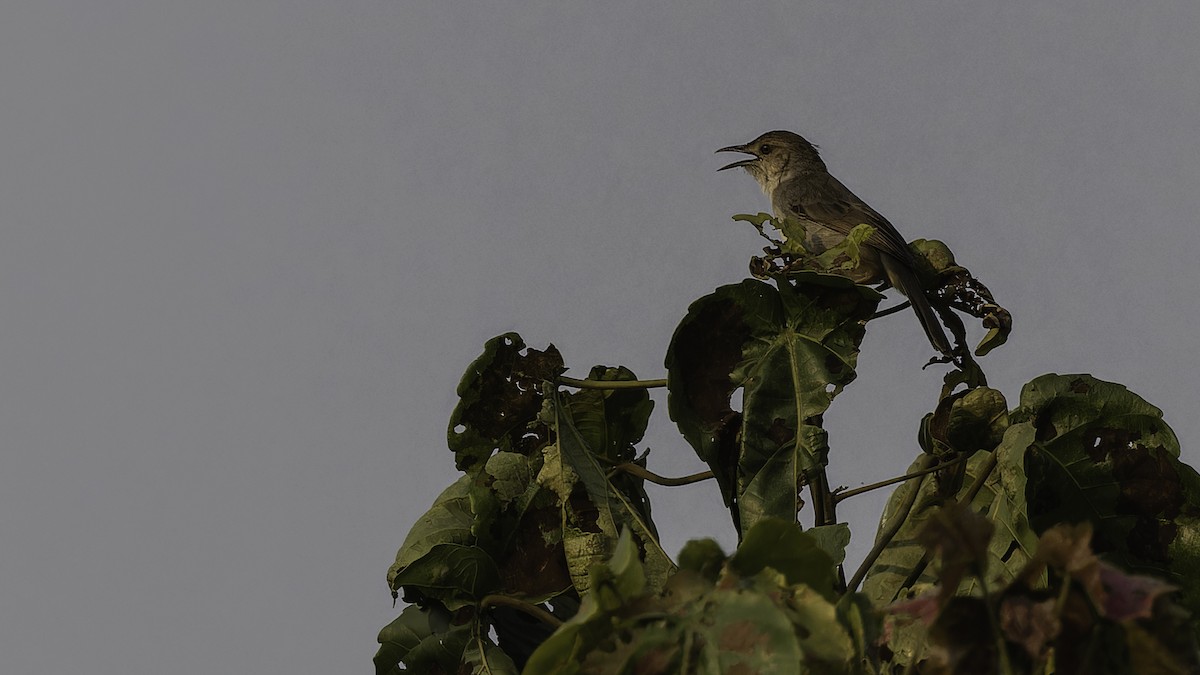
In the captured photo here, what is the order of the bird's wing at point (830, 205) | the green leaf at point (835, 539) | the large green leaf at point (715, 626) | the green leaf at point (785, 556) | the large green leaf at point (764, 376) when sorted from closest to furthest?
the large green leaf at point (715, 626)
the green leaf at point (785, 556)
the green leaf at point (835, 539)
the large green leaf at point (764, 376)
the bird's wing at point (830, 205)

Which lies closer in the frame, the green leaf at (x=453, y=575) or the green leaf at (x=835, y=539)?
the green leaf at (x=835, y=539)

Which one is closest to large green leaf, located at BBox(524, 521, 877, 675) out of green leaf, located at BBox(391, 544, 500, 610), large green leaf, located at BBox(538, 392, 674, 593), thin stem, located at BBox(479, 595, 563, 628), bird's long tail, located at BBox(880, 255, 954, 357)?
thin stem, located at BBox(479, 595, 563, 628)

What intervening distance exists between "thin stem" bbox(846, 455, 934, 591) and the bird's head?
301cm

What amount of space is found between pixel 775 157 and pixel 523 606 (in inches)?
147

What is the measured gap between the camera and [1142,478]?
3154mm

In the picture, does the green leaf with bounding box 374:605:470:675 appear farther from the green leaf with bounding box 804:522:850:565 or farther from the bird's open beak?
the bird's open beak

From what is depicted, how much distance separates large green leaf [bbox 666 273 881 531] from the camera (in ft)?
10.6

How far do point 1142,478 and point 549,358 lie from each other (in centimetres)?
158

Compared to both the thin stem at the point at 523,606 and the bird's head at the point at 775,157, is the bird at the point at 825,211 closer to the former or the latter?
the bird's head at the point at 775,157

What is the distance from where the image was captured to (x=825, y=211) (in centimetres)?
558

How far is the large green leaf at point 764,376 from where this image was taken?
3.24 metres

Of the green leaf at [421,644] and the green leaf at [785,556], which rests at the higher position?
the green leaf at [421,644]

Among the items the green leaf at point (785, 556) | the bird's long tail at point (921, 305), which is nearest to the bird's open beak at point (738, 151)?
the bird's long tail at point (921, 305)

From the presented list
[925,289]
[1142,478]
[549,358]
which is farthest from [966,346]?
[549,358]
